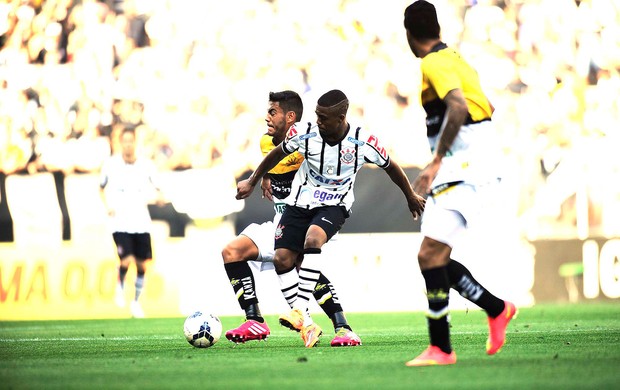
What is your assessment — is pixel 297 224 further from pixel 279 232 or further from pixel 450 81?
pixel 450 81

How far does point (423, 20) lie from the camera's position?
6312 millimetres

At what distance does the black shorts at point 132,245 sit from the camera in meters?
14.6

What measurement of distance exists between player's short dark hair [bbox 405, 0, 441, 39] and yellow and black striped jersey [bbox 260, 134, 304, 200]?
8.31ft

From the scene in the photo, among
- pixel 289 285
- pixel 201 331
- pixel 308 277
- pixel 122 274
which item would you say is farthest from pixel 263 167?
pixel 122 274

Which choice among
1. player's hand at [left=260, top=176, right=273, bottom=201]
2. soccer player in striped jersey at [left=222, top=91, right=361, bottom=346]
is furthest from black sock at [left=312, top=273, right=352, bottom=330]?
player's hand at [left=260, top=176, right=273, bottom=201]

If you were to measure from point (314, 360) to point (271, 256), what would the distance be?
215 centimetres

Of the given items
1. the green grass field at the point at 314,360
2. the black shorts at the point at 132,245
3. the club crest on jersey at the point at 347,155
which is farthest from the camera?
the black shorts at the point at 132,245

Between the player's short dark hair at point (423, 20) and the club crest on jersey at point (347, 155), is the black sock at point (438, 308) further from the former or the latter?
the club crest on jersey at point (347, 155)

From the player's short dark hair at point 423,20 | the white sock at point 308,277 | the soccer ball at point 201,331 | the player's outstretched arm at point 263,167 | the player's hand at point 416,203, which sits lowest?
the soccer ball at point 201,331

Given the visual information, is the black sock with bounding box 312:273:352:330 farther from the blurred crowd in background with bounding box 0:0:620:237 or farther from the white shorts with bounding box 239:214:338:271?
the blurred crowd in background with bounding box 0:0:620:237

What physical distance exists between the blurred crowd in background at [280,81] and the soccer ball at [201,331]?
7.23 m

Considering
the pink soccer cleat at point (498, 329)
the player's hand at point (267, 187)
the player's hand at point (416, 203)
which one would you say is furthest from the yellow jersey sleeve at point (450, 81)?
the player's hand at point (267, 187)

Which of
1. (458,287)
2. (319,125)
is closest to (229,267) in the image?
(319,125)

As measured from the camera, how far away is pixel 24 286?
15.1 m
